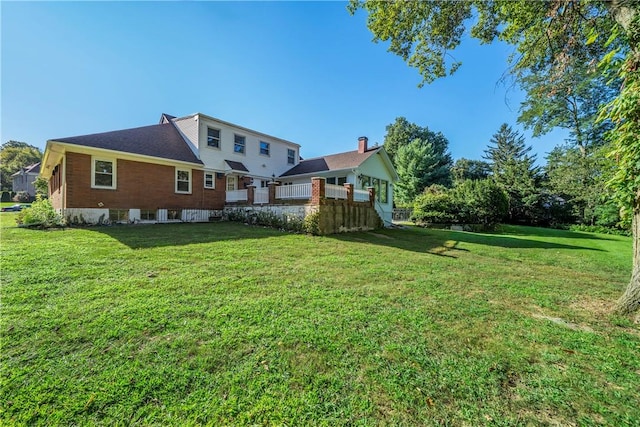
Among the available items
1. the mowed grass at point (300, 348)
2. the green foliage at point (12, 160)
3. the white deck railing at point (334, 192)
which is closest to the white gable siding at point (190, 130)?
the white deck railing at point (334, 192)

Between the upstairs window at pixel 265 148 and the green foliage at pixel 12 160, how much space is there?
54.2 m

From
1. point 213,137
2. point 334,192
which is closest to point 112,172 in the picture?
point 213,137

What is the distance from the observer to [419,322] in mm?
3176

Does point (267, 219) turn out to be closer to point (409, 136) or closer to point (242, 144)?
point (242, 144)

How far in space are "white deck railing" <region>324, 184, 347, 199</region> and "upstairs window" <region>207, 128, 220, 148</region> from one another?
8.60m

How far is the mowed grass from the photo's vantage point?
1.82 m

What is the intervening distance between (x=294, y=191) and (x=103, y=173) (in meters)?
8.77

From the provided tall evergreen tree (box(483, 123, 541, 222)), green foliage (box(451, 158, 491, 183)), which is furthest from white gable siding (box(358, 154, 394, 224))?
green foliage (box(451, 158, 491, 183))

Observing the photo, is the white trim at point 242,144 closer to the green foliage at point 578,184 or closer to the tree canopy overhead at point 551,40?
the tree canopy overhead at point 551,40

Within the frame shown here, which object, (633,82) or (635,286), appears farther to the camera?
(635,286)

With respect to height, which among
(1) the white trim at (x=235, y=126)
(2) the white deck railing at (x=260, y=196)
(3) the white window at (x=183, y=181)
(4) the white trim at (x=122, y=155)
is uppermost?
(1) the white trim at (x=235, y=126)

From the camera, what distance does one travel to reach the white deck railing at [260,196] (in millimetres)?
13016

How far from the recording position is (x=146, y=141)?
525 inches

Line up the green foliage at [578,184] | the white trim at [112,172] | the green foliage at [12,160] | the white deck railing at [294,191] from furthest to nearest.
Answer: the green foliage at [12,160]
the green foliage at [578,184]
the white deck railing at [294,191]
the white trim at [112,172]
